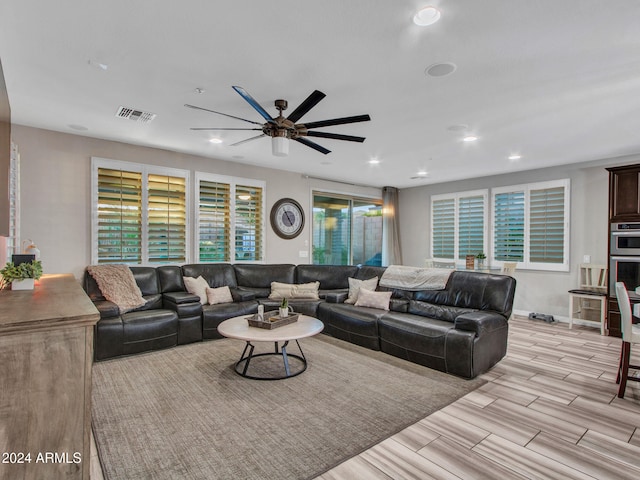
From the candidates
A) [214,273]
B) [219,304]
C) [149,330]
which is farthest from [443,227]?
[149,330]

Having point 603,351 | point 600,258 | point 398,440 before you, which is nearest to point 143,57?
point 398,440

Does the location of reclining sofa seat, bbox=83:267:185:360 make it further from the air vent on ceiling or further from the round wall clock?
the round wall clock

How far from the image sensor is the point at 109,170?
4.60 m

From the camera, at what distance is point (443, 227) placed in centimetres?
762

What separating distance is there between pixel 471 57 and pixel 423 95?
0.67 metres

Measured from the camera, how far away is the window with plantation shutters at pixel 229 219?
5.44 meters

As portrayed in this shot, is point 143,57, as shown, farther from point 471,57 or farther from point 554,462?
point 554,462

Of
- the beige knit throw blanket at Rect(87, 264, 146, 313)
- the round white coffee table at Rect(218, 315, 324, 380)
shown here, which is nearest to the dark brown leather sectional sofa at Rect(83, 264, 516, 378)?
the beige knit throw blanket at Rect(87, 264, 146, 313)

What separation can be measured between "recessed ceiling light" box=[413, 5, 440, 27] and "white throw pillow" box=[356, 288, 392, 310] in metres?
3.33

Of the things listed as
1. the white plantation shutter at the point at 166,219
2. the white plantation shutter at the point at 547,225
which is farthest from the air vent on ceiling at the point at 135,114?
the white plantation shutter at the point at 547,225

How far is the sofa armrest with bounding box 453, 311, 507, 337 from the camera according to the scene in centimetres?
334

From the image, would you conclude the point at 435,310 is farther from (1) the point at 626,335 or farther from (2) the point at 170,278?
(2) the point at 170,278

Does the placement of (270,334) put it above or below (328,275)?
below

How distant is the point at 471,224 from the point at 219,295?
5.27 metres
